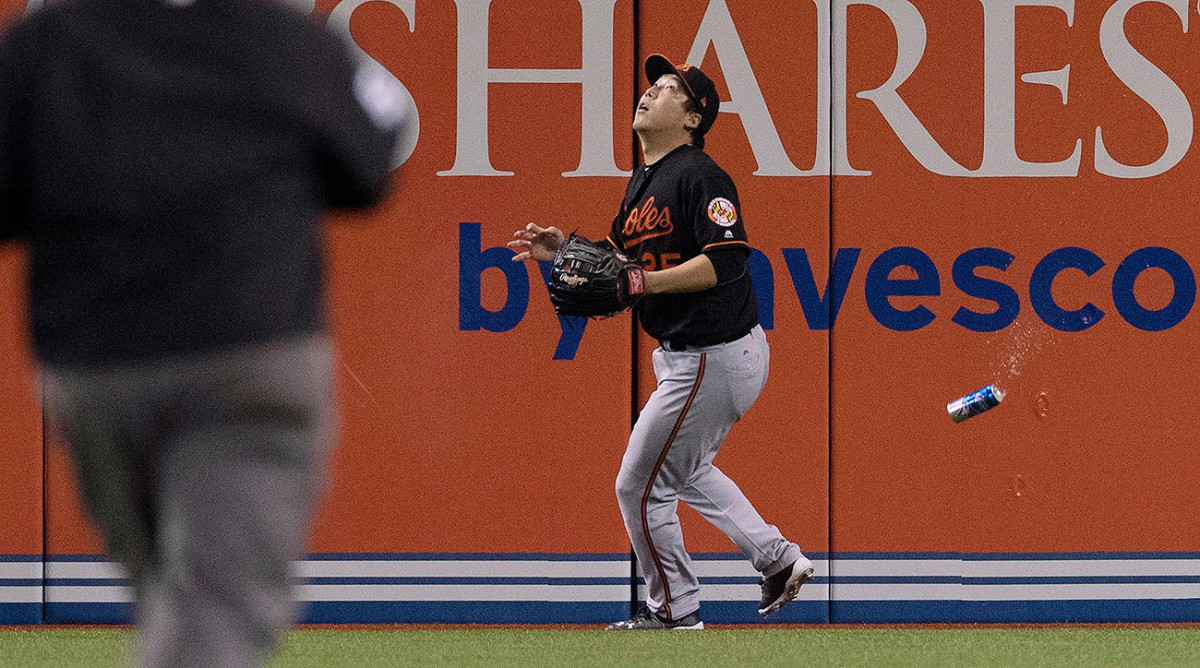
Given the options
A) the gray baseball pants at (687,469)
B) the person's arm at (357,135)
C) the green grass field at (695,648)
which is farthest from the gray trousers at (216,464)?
the gray baseball pants at (687,469)

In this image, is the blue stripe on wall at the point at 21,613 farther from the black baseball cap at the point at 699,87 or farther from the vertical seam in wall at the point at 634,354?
the black baseball cap at the point at 699,87

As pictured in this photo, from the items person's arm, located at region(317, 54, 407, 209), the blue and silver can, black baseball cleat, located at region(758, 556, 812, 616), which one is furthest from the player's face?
person's arm, located at region(317, 54, 407, 209)

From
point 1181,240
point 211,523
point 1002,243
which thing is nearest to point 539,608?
point 1002,243

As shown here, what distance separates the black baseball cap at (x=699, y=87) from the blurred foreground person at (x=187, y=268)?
3081 mm

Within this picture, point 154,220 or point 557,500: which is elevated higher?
point 154,220

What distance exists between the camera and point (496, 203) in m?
5.39

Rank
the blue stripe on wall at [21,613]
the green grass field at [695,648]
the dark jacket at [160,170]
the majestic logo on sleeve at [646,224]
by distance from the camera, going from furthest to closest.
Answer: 1. the blue stripe on wall at [21,613]
2. the majestic logo on sleeve at [646,224]
3. the green grass field at [695,648]
4. the dark jacket at [160,170]

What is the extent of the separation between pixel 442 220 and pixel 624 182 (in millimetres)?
659

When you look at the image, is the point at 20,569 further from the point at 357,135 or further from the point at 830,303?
the point at 357,135

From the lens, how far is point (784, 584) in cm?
478

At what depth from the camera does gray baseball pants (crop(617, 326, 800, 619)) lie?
464cm

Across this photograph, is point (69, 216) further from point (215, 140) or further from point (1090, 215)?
point (1090, 215)

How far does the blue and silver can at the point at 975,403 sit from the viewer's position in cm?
492

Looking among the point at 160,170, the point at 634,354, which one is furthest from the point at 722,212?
the point at 160,170
